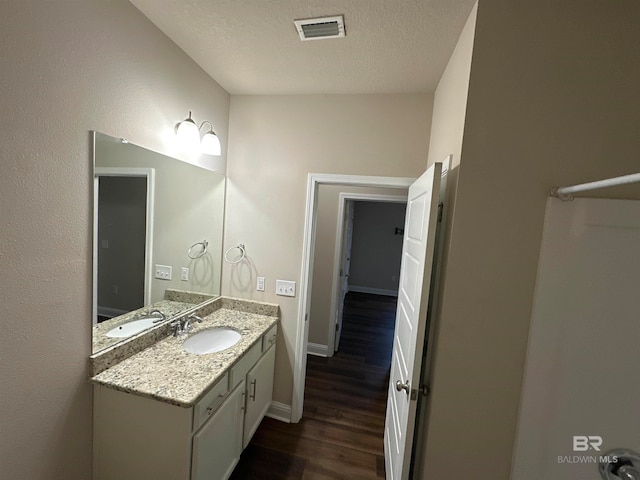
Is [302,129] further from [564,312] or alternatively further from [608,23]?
[564,312]

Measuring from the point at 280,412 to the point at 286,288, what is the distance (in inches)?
42.4

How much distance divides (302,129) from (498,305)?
66.9 inches

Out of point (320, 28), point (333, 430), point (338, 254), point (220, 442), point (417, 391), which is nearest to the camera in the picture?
point (417, 391)

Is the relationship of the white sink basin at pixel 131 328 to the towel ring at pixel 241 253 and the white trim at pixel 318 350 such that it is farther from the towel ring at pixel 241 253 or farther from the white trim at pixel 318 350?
the white trim at pixel 318 350

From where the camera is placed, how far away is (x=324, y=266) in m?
3.33

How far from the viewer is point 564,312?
3.32ft

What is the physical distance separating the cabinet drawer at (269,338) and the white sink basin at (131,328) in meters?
0.72

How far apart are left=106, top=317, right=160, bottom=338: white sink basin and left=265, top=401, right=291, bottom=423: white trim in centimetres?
125

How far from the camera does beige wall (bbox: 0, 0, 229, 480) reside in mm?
907

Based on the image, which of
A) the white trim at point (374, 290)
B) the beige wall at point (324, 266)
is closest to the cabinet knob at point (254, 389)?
the beige wall at point (324, 266)

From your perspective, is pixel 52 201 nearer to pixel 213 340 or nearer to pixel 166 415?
pixel 166 415

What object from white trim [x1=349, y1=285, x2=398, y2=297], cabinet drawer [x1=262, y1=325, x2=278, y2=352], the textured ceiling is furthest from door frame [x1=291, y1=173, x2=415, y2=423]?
white trim [x1=349, y1=285, x2=398, y2=297]

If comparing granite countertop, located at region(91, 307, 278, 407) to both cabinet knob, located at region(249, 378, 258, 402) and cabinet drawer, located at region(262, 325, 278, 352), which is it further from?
cabinet knob, located at region(249, 378, 258, 402)

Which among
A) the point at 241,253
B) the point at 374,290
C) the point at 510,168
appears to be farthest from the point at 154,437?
the point at 374,290
